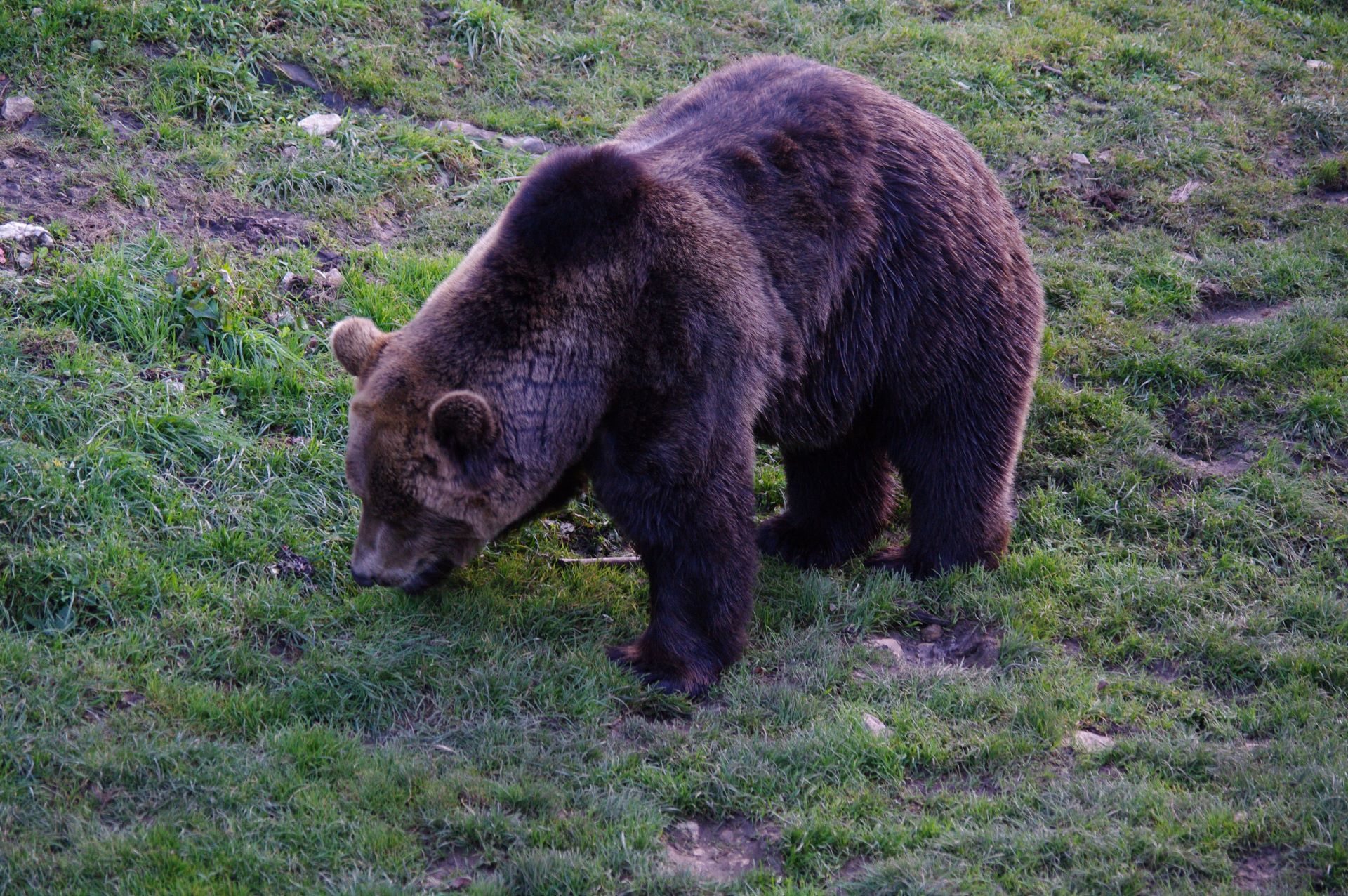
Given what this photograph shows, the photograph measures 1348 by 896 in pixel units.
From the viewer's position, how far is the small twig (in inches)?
239

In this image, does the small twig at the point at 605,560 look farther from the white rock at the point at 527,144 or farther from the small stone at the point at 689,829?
the white rock at the point at 527,144

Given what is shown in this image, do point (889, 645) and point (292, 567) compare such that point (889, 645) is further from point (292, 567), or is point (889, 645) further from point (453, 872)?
point (292, 567)

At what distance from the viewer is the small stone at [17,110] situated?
7461 millimetres

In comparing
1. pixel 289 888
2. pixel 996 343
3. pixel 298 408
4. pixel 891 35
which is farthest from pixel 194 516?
pixel 891 35

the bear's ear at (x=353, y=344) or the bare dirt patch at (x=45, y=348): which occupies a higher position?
the bear's ear at (x=353, y=344)

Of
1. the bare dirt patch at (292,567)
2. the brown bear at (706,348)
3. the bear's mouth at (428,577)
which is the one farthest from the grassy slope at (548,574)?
the brown bear at (706,348)

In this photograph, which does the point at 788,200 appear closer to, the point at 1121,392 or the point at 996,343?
the point at 996,343

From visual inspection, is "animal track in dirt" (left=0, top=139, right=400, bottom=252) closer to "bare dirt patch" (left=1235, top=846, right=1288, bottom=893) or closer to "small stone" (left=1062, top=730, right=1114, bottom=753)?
"small stone" (left=1062, top=730, right=1114, bottom=753)

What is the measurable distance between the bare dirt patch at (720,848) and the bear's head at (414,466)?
154 cm

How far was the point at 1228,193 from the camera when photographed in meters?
8.89

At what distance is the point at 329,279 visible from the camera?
23.3 ft

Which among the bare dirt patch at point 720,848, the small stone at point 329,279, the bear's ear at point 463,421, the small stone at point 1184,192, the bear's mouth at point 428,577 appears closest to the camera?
the bare dirt patch at point 720,848

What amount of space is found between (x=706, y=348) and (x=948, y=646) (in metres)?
1.86

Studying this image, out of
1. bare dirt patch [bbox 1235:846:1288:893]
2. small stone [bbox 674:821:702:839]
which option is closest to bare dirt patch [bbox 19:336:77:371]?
small stone [bbox 674:821:702:839]
